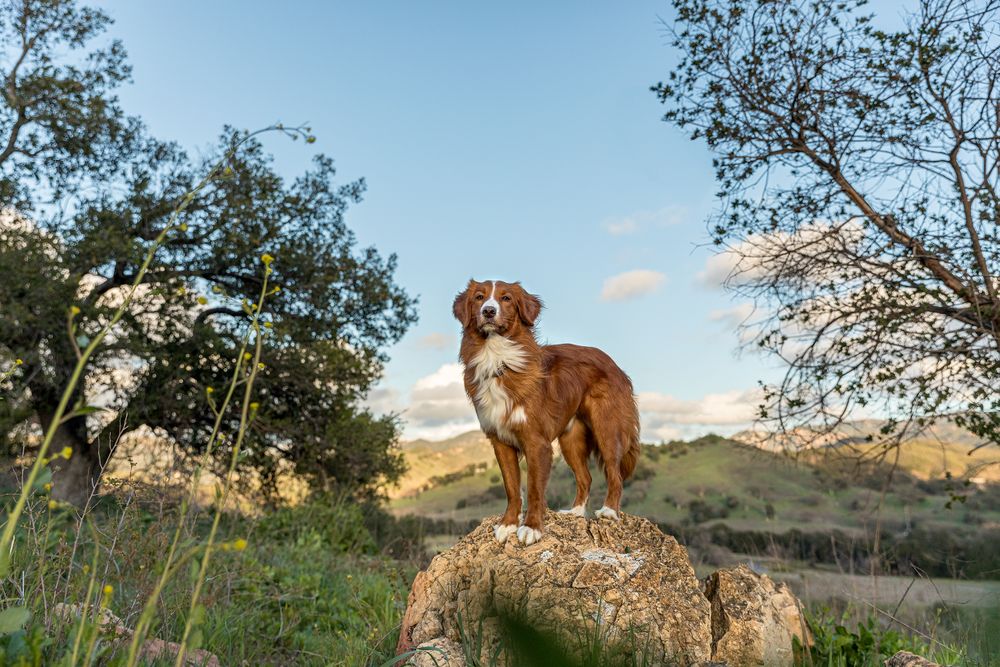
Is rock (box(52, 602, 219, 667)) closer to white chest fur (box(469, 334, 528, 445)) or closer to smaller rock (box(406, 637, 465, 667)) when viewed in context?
smaller rock (box(406, 637, 465, 667))

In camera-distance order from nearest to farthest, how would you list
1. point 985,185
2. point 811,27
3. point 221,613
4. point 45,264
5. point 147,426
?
point 221,613 < point 985,185 < point 811,27 < point 45,264 < point 147,426

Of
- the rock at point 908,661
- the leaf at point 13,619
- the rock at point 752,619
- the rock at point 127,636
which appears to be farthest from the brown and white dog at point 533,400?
the leaf at point 13,619

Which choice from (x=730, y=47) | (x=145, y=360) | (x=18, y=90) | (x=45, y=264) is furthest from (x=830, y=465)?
(x=18, y=90)

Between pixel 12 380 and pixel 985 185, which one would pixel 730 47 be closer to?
pixel 985 185

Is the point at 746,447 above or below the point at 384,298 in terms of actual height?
below

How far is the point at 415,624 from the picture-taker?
4.34m

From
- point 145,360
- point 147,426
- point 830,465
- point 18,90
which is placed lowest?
point 830,465

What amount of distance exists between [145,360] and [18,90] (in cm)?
628

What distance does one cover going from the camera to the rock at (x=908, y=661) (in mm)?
3690

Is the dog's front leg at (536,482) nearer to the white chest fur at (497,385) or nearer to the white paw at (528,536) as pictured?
the white paw at (528,536)

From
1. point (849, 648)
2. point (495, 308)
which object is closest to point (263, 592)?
point (495, 308)

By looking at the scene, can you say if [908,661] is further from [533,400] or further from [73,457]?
[73,457]

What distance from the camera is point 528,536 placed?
425cm

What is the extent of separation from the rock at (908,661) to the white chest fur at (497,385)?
2291mm
